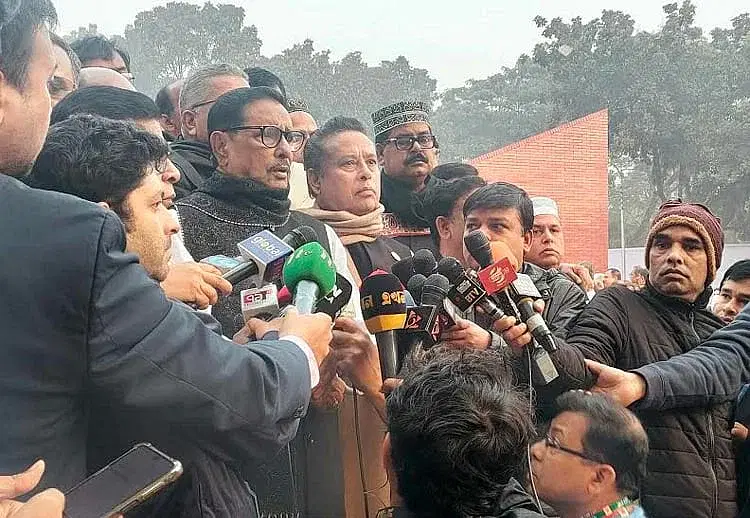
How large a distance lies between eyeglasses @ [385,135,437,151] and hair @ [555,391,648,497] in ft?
2.67

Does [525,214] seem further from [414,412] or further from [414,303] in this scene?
[414,412]

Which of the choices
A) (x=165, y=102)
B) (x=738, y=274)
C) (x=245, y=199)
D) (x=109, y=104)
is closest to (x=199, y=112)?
(x=165, y=102)

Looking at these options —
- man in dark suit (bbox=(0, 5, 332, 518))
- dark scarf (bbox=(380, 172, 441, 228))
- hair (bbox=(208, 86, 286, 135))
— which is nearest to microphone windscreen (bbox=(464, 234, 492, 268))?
dark scarf (bbox=(380, 172, 441, 228))

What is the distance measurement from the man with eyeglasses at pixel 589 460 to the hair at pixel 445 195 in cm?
63

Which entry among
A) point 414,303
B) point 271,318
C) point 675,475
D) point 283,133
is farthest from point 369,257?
point 675,475

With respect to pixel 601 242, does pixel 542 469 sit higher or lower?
lower

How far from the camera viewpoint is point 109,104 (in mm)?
1501

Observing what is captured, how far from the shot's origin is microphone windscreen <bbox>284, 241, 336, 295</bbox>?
1389 millimetres

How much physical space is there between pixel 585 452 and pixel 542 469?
106mm

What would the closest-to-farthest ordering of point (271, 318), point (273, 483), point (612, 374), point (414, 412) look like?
point (414, 412) < point (271, 318) < point (273, 483) < point (612, 374)

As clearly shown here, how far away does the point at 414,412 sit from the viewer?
4.26 ft

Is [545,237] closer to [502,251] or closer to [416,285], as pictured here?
[502,251]

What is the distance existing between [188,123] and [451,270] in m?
0.76

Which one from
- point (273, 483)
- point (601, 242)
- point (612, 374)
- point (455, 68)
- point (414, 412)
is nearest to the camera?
point (414, 412)
